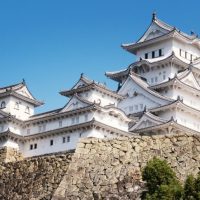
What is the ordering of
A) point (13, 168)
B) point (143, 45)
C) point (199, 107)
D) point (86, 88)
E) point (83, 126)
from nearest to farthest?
point (13, 168), point (83, 126), point (86, 88), point (199, 107), point (143, 45)

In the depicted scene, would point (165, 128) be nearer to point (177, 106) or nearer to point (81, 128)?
point (177, 106)

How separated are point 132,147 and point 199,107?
1542 inches

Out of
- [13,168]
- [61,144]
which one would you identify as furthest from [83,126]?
[13,168]

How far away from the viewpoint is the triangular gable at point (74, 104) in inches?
2124

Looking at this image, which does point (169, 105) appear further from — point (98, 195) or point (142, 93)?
point (98, 195)

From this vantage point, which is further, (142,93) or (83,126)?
(142,93)

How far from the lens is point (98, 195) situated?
21969mm

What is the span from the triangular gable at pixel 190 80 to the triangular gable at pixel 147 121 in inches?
295

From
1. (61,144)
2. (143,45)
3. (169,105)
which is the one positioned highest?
(143,45)

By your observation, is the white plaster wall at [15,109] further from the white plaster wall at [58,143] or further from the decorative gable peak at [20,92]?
the white plaster wall at [58,143]

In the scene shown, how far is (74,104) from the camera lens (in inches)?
2147

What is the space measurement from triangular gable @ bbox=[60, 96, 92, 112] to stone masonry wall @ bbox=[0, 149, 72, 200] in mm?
27255

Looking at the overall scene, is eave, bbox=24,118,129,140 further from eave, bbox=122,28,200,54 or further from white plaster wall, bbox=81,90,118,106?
eave, bbox=122,28,200,54

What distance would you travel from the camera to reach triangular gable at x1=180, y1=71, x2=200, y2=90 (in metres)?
60.3
